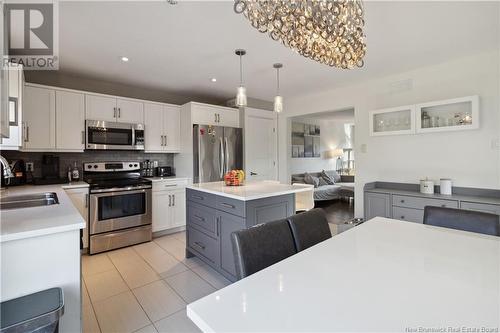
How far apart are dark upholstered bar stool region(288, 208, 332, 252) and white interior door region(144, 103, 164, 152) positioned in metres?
3.14

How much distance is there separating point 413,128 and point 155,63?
342 centimetres

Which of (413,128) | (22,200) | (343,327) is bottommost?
(343,327)

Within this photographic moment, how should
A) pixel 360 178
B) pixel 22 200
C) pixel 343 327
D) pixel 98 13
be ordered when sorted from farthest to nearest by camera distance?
pixel 360 178 < pixel 22 200 < pixel 98 13 < pixel 343 327

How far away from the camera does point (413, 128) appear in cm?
318

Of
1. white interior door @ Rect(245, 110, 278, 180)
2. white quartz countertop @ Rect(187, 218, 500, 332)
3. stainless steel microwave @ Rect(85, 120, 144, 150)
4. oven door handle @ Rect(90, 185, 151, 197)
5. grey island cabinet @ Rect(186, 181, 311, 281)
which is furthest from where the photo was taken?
white interior door @ Rect(245, 110, 278, 180)

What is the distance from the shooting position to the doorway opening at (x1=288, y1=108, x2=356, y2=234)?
5828 millimetres

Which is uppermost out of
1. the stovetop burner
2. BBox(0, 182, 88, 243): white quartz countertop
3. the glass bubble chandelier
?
the glass bubble chandelier

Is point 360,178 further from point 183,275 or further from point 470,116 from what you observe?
point 183,275

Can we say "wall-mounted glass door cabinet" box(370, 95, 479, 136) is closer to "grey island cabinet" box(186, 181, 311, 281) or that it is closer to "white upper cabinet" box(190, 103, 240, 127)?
"grey island cabinet" box(186, 181, 311, 281)

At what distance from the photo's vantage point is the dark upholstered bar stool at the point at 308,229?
1.37 m

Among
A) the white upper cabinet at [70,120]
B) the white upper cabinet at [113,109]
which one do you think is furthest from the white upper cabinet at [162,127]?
the white upper cabinet at [70,120]

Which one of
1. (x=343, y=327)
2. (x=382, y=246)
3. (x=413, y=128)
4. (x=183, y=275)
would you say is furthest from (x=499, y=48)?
(x=183, y=275)

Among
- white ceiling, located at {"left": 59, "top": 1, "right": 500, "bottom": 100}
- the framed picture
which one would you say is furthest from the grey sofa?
white ceiling, located at {"left": 59, "top": 1, "right": 500, "bottom": 100}

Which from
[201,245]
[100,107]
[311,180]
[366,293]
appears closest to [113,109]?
[100,107]
